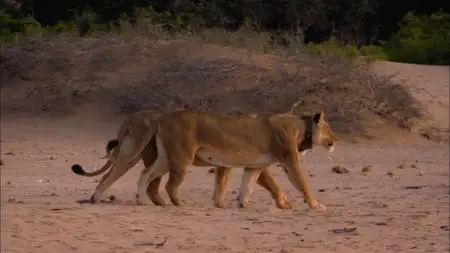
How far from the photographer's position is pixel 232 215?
38.2 ft

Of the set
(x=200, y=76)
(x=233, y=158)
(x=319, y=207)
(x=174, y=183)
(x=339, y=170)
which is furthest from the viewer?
(x=200, y=76)

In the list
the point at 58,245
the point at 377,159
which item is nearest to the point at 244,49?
the point at 377,159

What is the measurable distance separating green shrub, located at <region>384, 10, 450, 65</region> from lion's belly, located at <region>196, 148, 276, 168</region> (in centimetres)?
2148

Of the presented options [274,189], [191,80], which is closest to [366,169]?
[274,189]

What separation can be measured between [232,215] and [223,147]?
122 centimetres

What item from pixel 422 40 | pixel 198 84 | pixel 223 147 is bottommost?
pixel 422 40

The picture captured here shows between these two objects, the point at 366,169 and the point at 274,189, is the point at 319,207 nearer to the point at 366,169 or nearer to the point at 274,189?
the point at 274,189

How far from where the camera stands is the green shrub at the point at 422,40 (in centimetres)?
3416

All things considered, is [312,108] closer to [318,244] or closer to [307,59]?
[307,59]

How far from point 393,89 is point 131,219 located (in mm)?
13967

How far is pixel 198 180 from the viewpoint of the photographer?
16.2m

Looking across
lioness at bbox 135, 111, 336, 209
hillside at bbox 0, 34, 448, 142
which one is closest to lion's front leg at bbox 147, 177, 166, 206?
lioness at bbox 135, 111, 336, 209

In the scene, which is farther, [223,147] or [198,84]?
[198,84]

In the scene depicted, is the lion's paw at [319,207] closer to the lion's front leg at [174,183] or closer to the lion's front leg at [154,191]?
the lion's front leg at [174,183]
